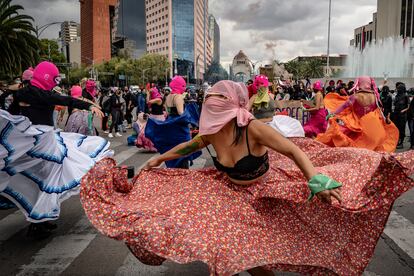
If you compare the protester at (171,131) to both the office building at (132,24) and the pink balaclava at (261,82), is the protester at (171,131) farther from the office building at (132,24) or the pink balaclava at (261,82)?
the office building at (132,24)

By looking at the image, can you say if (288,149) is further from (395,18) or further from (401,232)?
(395,18)

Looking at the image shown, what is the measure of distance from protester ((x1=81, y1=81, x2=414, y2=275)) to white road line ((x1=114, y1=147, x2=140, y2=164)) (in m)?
7.52

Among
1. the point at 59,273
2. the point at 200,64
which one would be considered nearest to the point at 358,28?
the point at 200,64

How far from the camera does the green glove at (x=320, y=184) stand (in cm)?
262

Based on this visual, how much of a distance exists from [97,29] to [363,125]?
15726 centimetres

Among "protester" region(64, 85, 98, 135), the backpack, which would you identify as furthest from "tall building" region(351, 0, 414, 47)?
"protester" region(64, 85, 98, 135)

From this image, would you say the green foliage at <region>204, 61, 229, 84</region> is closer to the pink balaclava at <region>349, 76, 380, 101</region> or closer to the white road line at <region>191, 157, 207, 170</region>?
the white road line at <region>191, 157, 207, 170</region>

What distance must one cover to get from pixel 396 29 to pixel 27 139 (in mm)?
95775

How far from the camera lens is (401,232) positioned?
17.2 ft

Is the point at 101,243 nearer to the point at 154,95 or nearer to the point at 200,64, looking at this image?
the point at 154,95

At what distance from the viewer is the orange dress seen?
6719 millimetres

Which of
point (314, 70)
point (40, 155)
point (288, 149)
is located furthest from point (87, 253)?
point (314, 70)

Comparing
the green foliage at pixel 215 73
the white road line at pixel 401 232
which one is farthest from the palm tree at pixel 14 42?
the green foliage at pixel 215 73

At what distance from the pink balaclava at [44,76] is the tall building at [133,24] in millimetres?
177256
